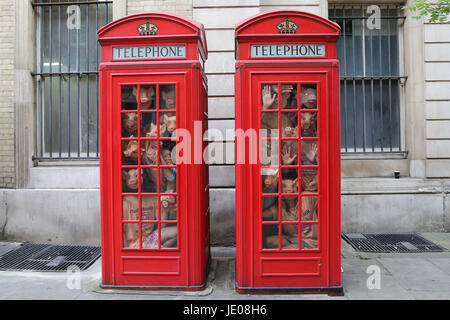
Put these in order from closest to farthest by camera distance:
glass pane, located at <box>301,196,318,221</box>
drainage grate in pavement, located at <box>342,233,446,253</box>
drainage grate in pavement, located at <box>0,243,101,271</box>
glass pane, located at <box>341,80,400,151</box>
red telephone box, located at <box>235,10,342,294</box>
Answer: red telephone box, located at <box>235,10,342,294</box>
glass pane, located at <box>301,196,318,221</box>
drainage grate in pavement, located at <box>0,243,101,271</box>
drainage grate in pavement, located at <box>342,233,446,253</box>
glass pane, located at <box>341,80,400,151</box>

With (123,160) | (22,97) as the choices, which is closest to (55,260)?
(123,160)

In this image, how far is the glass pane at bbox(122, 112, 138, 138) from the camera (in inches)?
169

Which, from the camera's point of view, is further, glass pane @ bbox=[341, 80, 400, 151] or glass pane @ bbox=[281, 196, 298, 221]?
glass pane @ bbox=[341, 80, 400, 151]

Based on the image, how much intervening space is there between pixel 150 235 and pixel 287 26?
2992 millimetres

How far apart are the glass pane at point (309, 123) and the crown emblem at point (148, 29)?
2.01 m

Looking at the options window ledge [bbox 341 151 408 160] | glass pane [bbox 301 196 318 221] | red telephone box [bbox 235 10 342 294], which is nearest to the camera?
red telephone box [bbox 235 10 342 294]

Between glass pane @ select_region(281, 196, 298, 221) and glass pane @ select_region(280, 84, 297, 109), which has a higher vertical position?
glass pane @ select_region(280, 84, 297, 109)

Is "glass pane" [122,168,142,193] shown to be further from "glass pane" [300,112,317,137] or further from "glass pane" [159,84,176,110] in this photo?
"glass pane" [300,112,317,137]

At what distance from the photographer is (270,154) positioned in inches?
168

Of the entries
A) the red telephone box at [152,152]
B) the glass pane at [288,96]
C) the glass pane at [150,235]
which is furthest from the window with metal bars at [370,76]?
the glass pane at [150,235]

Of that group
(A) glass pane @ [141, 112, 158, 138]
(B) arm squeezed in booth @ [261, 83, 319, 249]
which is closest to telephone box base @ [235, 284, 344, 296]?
(B) arm squeezed in booth @ [261, 83, 319, 249]

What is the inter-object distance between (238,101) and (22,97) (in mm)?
4731

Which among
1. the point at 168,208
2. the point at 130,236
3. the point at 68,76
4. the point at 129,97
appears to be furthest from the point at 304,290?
the point at 68,76

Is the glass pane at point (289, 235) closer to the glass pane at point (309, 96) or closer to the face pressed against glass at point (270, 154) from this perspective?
the face pressed against glass at point (270, 154)
